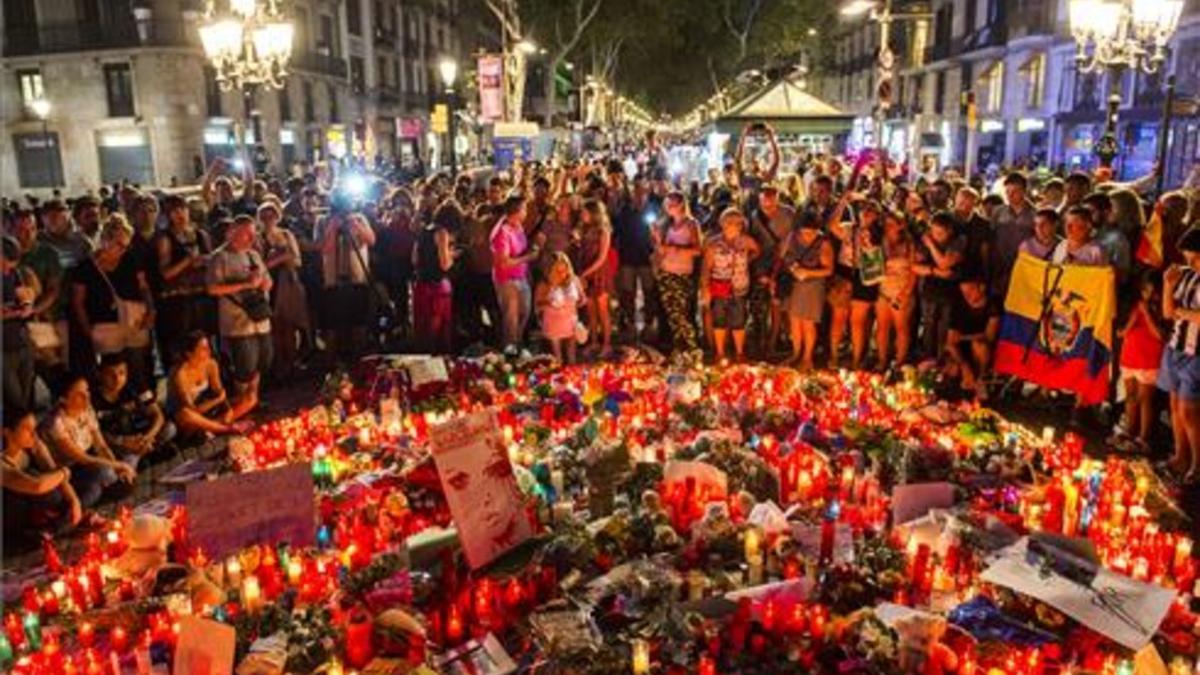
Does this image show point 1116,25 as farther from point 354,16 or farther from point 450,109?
point 354,16

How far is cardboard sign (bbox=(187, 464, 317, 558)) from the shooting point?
5184 mm

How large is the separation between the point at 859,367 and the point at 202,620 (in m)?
7.19

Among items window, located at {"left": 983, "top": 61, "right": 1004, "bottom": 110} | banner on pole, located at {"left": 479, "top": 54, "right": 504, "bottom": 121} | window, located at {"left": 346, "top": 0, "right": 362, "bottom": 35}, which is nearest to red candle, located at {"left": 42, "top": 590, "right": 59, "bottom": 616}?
banner on pole, located at {"left": 479, "top": 54, "right": 504, "bottom": 121}

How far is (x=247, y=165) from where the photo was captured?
1293 cm

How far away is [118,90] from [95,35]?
2.00 m

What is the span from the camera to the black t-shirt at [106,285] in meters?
8.27

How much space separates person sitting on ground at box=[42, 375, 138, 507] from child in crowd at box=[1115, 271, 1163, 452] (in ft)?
25.5

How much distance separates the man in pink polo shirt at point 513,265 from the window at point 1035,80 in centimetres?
3389

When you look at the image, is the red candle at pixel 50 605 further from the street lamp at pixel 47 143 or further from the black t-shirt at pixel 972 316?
the street lamp at pixel 47 143

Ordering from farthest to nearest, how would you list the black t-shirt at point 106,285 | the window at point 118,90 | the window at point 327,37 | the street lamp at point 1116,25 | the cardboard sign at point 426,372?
the window at point 327,37 < the window at point 118,90 < the street lamp at point 1116,25 < the cardboard sign at point 426,372 < the black t-shirt at point 106,285

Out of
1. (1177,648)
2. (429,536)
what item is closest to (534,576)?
(429,536)

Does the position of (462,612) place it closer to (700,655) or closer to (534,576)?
(534,576)

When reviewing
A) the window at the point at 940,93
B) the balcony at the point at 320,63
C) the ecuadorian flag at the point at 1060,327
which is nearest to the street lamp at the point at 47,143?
the balcony at the point at 320,63

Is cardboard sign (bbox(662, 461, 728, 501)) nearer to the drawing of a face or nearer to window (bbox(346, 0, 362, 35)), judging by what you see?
the drawing of a face
